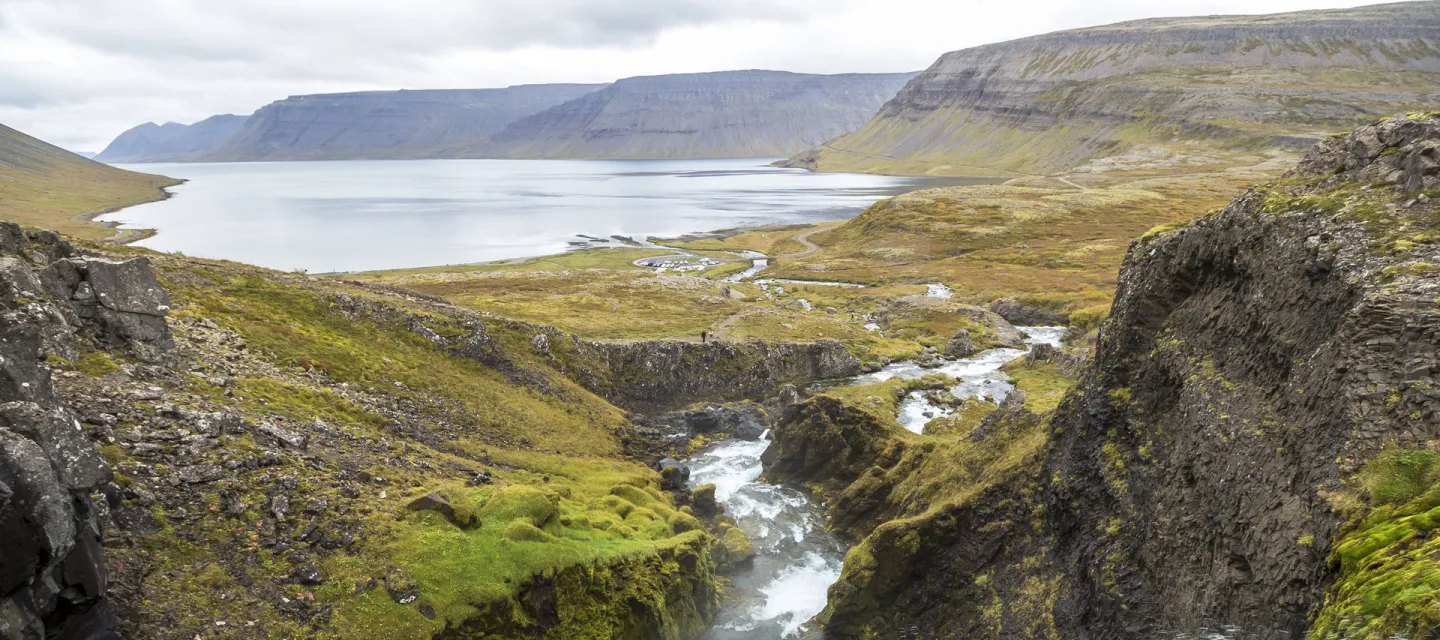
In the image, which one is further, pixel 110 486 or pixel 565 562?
pixel 565 562

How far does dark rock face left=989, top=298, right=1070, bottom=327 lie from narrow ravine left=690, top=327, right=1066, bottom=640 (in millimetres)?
38470

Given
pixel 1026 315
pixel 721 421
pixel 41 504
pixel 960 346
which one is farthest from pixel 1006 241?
pixel 41 504

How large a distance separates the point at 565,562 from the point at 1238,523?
1975 cm

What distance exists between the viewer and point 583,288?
101 meters

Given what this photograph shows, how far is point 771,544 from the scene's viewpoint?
38.4 metres

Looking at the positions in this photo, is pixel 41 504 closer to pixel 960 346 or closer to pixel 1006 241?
pixel 960 346

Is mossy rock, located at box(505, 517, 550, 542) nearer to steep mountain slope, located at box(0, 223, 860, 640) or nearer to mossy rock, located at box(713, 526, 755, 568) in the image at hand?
steep mountain slope, located at box(0, 223, 860, 640)

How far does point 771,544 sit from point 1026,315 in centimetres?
6989

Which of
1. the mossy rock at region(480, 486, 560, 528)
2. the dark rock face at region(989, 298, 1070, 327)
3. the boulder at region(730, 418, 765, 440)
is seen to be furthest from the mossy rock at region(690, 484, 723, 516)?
the dark rock face at region(989, 298, 1070, 327)

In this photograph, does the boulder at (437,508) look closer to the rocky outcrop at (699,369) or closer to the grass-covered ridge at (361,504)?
the grass-covered ridge at (361,504)

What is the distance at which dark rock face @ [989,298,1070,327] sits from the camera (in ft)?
308

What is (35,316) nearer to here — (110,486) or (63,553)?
(110,486)

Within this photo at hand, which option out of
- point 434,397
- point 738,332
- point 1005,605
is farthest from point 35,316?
point 738,332

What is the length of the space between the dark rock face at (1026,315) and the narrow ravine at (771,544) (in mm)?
38470
